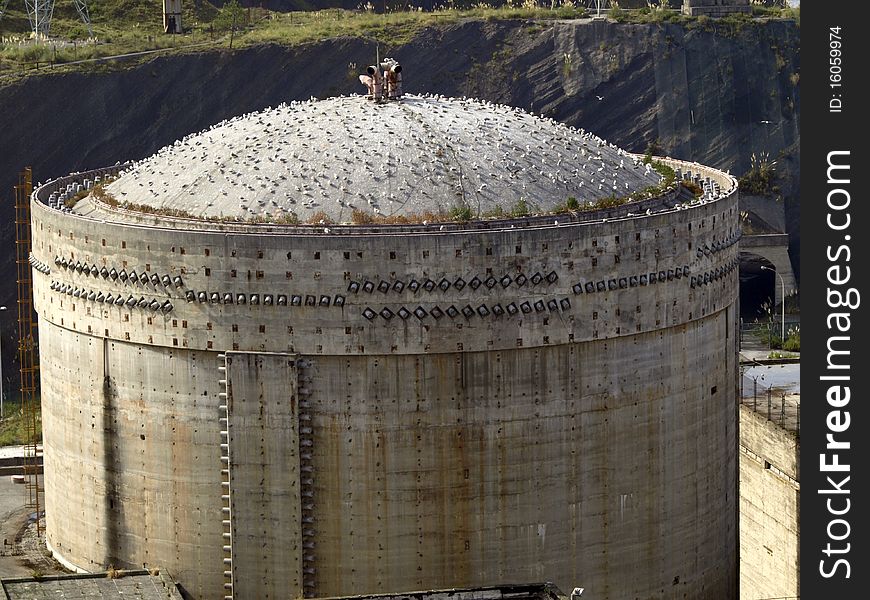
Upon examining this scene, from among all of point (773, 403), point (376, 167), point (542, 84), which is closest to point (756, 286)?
point (542, 84)

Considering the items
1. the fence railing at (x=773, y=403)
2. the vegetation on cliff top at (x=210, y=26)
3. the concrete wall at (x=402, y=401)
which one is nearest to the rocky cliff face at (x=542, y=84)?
the vegetation on cliff top at (x=210, y=26)

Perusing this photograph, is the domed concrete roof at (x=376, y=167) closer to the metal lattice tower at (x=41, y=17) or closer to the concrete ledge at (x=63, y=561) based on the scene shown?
the concrete ledge at (x=63, y=561)

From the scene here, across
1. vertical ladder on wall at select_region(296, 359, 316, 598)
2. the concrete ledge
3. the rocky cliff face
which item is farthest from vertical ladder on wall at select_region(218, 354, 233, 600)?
the rocky cliff face

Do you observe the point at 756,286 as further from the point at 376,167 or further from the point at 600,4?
the point at 376,167

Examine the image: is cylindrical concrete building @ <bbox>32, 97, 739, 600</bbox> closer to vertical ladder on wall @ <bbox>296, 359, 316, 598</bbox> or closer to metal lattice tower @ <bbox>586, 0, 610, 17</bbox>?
vertical ladder on wall @ <bbox>296, 359, 316, 598</bbox>

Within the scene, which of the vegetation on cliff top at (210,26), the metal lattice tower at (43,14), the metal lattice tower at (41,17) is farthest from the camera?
the metal lattice tower at (43,14)

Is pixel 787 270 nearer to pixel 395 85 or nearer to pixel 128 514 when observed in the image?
pixel 395 85
